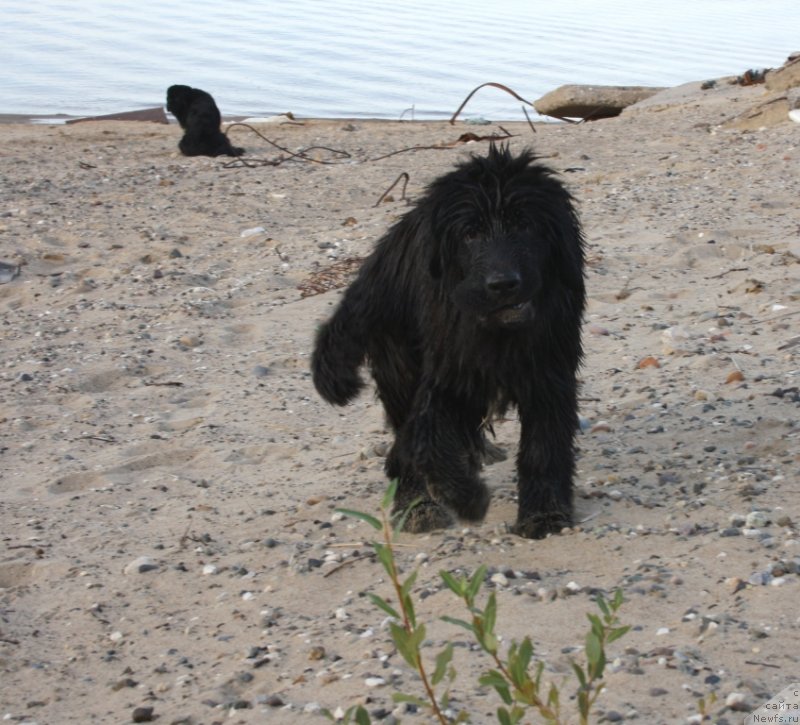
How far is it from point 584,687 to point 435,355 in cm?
242

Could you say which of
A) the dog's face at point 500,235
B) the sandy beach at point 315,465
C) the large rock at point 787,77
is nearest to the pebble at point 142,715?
the sandy beach at point 315,465

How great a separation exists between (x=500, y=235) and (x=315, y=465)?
1705 mm

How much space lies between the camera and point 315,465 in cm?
570

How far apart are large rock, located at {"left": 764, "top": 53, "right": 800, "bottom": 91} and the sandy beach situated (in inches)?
62.7

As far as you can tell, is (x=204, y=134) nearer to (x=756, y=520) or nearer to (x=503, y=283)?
(x=503, y=283)

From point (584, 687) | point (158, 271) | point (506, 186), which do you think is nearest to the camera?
point (584, 687)

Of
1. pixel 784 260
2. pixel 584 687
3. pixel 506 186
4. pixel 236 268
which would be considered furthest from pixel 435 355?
pixel 236 268

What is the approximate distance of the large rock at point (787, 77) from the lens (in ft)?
39.6

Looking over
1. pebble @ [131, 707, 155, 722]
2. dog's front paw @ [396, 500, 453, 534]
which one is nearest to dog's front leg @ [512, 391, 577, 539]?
dog's front paw @ [396, 500, 453, 534]

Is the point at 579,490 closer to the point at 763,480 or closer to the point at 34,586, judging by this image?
the point at 763,480

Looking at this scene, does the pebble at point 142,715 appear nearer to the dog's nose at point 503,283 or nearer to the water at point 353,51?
the dog's nose at point 503,283

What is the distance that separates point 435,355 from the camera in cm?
467

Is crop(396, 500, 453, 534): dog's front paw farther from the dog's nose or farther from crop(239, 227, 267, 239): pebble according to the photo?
crop(239, 227, 267, 239): pebble

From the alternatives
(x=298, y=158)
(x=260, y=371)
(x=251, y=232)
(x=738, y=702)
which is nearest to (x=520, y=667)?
(x=738, y=702)
